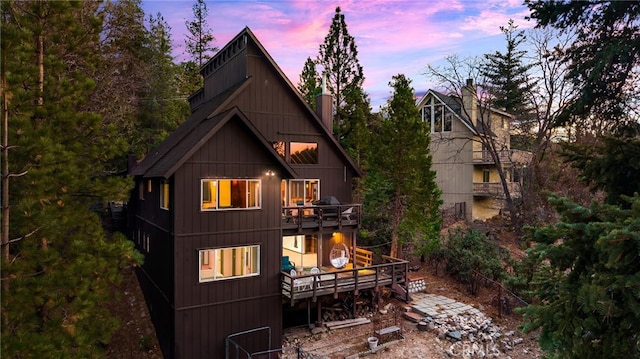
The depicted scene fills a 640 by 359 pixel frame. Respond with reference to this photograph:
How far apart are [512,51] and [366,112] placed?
34.1ft

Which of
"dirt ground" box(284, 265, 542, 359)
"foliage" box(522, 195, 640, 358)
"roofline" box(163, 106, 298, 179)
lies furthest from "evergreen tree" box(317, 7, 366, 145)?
"foliage" box(522, 195, 640, 358)

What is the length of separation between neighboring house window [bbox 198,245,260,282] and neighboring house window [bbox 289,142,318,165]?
198 inches

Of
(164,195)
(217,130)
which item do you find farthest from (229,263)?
(217,130)

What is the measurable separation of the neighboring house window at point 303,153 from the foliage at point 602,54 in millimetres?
10888

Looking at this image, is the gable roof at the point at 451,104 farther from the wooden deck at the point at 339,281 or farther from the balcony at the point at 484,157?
the wooden deck at the point at 339,281

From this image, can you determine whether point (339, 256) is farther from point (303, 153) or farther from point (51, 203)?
point (51, 203)

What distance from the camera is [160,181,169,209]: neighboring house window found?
43.7ft

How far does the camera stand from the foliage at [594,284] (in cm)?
470

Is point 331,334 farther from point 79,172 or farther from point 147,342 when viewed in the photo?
point 79,172

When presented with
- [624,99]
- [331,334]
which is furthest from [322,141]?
[624,99]

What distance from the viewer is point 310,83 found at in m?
27.4

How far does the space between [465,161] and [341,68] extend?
12.1 meters

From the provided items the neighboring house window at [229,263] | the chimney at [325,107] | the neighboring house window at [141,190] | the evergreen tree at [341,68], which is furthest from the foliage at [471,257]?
the neighboring house window at [141,190]

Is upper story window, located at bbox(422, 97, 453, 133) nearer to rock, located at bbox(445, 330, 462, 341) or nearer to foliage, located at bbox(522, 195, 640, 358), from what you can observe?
rock, located at bbox(445, 330, 462, 341)
